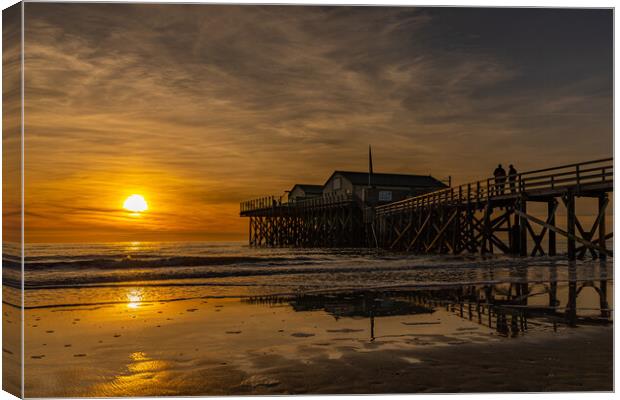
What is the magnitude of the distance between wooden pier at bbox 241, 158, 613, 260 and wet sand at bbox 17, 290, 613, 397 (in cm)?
435

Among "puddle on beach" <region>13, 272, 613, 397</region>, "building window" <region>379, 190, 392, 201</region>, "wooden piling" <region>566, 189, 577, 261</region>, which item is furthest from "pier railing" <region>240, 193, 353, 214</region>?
"puddle on beach" <region>13, 272, 613, 397</region>

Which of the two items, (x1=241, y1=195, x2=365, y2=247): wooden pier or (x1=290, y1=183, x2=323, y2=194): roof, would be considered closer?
(x1=241, y1=195, x2=365, y2=247): wooden pier

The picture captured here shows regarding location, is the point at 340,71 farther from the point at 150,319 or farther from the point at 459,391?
the point at 459,391

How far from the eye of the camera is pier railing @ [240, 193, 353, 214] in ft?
157

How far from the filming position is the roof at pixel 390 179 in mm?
50875

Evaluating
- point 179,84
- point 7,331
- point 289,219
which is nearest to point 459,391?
point 7,331

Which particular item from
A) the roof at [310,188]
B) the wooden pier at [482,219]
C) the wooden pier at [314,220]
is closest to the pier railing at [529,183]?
the wooden pier at [482,219]

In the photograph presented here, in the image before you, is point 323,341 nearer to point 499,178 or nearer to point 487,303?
point 487,303

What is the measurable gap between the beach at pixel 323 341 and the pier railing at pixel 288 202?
114ft

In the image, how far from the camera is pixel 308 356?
580cm

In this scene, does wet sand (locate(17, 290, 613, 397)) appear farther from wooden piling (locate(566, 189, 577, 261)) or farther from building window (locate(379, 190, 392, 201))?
building window (locate(379, 190, 392, 201))

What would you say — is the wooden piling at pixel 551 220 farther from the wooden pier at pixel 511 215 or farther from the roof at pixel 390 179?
the roof at pixel 390 179

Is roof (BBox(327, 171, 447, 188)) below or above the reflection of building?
above

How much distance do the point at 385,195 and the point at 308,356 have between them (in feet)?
147
